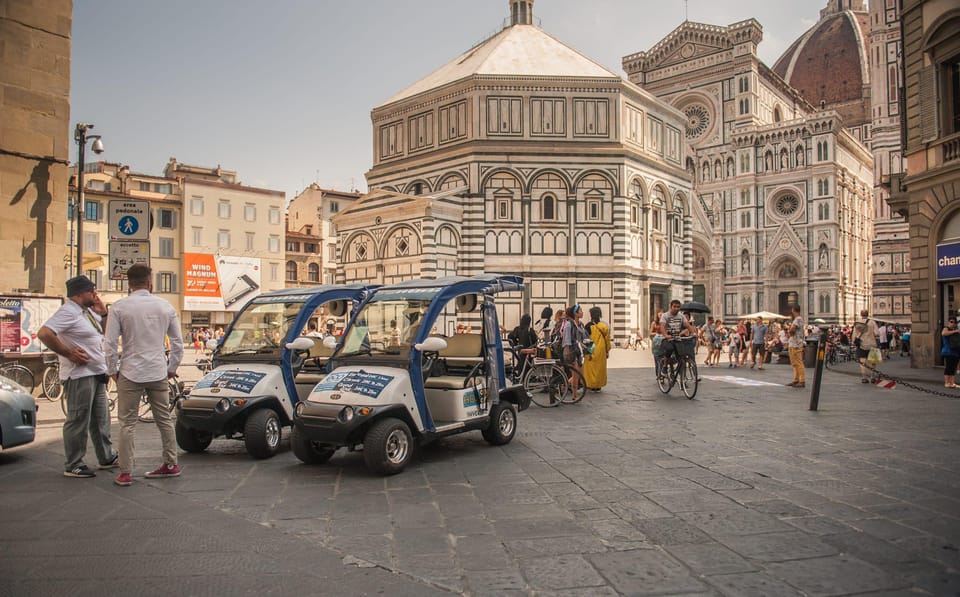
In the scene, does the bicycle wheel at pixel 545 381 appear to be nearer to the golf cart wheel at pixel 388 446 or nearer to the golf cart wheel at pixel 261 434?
the golf cart wheel at pixel 261 434

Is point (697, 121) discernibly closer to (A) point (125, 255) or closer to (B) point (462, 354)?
(A) point (125, 255)

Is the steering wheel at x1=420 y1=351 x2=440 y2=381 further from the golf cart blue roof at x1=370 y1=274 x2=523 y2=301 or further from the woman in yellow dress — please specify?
the woman in yellow dress

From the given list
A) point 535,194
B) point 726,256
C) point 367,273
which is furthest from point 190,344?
point 726,256

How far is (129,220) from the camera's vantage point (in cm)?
1074

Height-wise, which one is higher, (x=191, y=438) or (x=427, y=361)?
(x=427, y=361)

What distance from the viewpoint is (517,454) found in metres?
7.78

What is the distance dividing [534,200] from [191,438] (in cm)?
3245

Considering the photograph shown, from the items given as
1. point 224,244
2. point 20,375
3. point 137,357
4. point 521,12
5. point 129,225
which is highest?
point 521,12

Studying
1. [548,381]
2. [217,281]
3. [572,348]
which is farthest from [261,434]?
[217,281]

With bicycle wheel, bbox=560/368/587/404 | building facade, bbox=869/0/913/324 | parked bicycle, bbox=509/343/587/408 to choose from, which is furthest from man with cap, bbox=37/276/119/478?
building facade, bbox=869/0/913/324

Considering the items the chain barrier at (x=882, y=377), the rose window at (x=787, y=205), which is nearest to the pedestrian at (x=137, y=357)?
the chain barrier at (x=882, y=377)

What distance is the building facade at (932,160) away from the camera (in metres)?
18.1

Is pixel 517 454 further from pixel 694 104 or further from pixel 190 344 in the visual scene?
pixel 694 104

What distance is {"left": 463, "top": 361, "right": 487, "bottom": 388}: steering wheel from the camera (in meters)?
7.75
